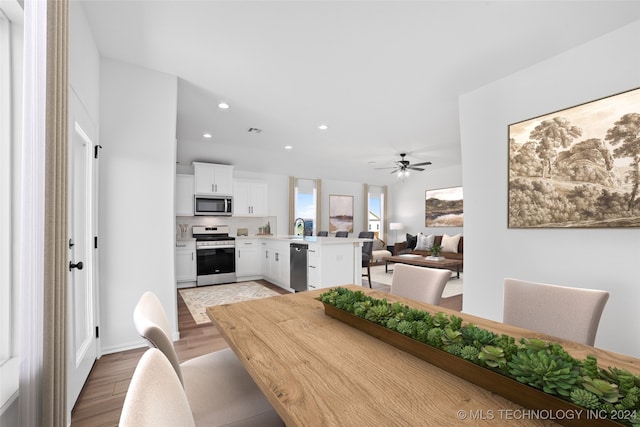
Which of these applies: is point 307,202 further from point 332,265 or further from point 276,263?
point 332,265

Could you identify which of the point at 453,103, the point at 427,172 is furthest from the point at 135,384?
the point at 427,172

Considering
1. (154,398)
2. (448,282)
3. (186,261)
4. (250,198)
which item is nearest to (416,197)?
(448,282)

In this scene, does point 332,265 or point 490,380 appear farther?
point 332,265

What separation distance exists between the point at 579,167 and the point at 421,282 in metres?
1.68

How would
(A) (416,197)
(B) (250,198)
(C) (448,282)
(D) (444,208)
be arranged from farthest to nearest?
(A) (416,197) → (D) (444,208) → (B) (250,198) → (C) (448,282)

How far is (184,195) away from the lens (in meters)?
5.71

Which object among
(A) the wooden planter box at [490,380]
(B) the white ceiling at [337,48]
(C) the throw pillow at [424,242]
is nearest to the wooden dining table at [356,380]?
(A) the wooden planter box at [490,380]

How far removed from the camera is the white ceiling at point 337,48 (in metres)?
2.00

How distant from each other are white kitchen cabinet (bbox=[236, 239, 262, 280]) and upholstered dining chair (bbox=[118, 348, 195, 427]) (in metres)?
5.34

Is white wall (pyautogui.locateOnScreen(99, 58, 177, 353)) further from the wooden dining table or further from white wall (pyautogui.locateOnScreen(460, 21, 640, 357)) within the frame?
white wall (pyautogui.locateOnScreen(460, 21, 640, 357))

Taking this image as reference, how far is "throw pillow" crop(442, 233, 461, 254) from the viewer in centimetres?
703

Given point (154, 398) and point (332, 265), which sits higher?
point (154, 398)

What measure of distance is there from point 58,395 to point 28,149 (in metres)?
1.03

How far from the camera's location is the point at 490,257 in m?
2.92
